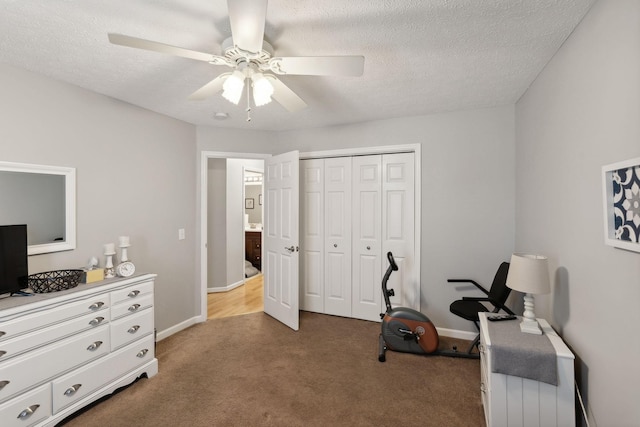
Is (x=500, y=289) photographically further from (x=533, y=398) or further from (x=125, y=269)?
(x=125, y=269)

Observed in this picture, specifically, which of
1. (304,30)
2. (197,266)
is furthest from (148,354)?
(304,30)

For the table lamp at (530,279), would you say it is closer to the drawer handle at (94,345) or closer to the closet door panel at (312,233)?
the closet door panel at (312,233)

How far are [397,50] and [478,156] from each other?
1667 millimetres

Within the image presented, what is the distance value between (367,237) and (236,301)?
2.24 metres

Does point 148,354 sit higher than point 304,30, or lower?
lower

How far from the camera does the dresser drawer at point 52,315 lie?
1.67m

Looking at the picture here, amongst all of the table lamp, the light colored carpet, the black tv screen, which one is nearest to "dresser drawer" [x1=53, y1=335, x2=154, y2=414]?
the light colored carpet

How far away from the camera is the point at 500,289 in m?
2.61

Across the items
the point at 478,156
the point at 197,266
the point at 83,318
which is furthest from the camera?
the point at 197,266

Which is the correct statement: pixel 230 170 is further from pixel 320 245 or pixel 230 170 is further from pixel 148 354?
pixel 148 354

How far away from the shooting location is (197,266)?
3580mm

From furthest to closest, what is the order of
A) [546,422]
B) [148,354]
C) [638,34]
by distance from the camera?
1. [148,354]
2. [546,422]
3. [638,34]

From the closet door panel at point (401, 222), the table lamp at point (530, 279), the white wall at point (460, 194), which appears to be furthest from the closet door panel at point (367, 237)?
the table lamp at point (530, 279)

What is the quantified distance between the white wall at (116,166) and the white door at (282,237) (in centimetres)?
90
